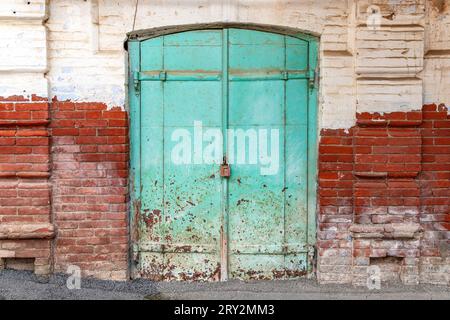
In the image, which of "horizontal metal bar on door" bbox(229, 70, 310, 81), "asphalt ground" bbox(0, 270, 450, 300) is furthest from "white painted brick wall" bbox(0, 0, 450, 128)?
"asphalt ground" bbox(0, 270, 450, 300)

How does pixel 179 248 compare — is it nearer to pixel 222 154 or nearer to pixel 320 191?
pixel 222 154

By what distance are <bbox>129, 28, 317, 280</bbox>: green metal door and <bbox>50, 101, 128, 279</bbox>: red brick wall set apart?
0.56 ft

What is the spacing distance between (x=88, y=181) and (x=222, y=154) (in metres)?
1.21

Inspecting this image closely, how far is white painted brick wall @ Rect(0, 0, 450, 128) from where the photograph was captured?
16.4 feet

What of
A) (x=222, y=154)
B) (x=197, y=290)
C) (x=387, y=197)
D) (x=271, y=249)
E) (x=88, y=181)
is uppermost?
(x=222, y=154)

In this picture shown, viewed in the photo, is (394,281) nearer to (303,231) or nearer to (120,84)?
(303,231)

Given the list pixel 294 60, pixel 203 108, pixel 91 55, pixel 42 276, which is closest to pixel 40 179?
pixel 42 276

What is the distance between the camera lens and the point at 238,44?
5141mm

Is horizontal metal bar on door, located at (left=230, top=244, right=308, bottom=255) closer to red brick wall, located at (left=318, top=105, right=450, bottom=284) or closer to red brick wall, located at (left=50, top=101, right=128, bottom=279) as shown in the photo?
red brick wall, located at (left=318, top=105, right=450, bottom=284)

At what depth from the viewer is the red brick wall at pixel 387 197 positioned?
504 cm

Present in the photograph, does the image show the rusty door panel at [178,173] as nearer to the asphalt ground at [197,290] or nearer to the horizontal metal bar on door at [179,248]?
the horizontal metal bar on door at [179,248]

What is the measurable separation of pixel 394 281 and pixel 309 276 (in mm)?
747

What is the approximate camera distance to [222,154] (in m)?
5.19

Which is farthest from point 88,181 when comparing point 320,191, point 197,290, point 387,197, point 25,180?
point 387,197
